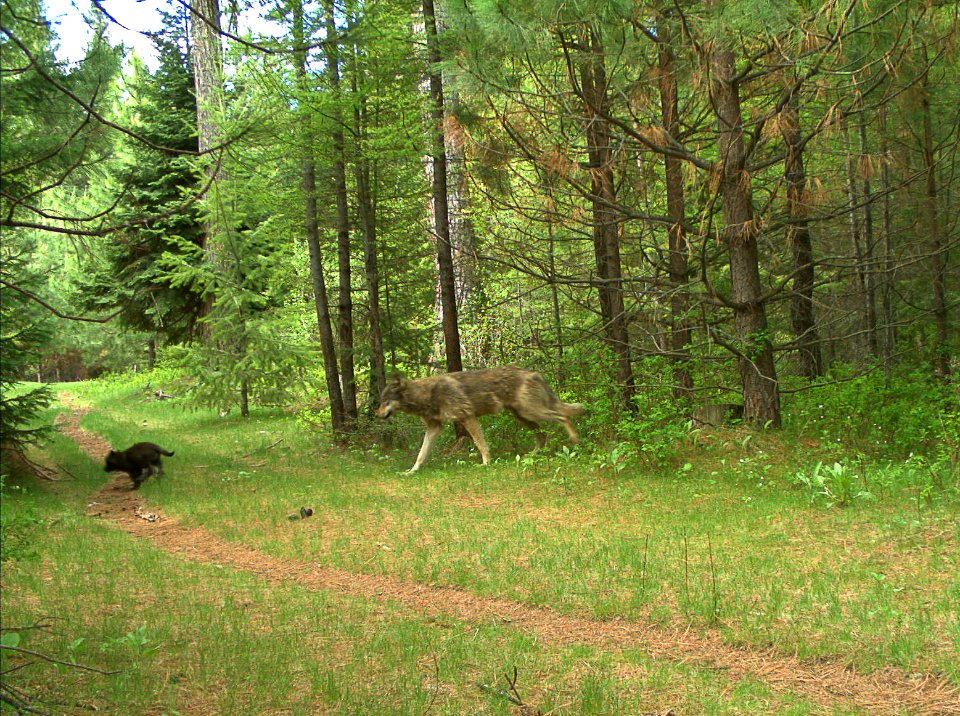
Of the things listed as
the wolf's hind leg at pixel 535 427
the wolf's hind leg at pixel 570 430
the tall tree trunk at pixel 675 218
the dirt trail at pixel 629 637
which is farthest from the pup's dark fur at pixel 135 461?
the tall tree trunk at pixel 675 218

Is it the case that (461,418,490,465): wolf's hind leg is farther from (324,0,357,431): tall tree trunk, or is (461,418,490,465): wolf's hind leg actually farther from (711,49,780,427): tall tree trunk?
(711,49,780,427): tall tree trunk

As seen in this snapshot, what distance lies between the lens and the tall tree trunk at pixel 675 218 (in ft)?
37.5

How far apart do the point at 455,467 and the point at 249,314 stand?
38.5 feet

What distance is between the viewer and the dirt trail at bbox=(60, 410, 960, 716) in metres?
4.75

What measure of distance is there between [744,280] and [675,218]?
152cm

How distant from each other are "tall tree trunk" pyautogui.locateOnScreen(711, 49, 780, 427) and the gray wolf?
3162mm

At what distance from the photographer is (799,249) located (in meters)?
12.8

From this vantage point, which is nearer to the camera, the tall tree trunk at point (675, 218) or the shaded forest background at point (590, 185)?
the shaded forest background at point (590, 185)

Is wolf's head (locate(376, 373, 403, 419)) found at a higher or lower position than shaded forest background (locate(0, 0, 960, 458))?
lower

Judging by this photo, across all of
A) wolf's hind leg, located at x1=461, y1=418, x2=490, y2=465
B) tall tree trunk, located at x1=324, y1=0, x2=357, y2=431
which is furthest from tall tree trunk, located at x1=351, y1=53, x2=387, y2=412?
wolf's hind leg, located at x1=461, y1=418, x2=490, y2=465

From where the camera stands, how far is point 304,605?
22.6 feet

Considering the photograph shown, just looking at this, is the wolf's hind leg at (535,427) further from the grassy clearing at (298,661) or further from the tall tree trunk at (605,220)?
the grassy clearing at (298,661)

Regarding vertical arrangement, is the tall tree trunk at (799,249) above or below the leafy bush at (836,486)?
above

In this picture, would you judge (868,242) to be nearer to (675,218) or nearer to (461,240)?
(675,218)
